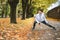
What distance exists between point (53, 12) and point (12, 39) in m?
33.7

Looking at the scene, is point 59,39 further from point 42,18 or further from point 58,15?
point 58,15

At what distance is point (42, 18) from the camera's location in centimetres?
1479

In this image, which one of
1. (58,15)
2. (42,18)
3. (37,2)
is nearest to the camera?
(42,18)

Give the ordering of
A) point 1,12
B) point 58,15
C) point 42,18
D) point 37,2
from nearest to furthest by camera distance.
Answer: point 42,18, point 37,2, point 58,15, point 1,12

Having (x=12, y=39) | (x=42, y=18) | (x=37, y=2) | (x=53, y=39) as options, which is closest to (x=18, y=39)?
(x=12, y=39)

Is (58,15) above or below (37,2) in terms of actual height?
below

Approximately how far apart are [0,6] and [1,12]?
2817 mm

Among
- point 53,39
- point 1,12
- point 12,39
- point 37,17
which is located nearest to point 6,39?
point 12,39

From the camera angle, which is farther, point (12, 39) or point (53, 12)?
point (53, 12)

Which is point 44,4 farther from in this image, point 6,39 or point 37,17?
point 6,39

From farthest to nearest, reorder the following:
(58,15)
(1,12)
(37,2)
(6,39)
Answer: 1. (1,12)
2. (58,15)
3. (37,2)
4. (6,39)

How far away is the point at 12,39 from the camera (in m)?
11.1

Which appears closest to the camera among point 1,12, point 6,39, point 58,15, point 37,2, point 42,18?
point 6,39

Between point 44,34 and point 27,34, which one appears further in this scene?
point 44,34
